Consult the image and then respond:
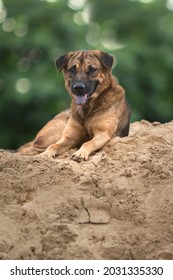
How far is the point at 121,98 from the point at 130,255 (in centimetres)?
377

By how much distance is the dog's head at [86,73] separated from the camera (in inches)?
381

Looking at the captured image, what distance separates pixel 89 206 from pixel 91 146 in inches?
71.7

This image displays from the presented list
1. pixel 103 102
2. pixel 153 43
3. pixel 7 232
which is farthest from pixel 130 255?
pixel 153 43

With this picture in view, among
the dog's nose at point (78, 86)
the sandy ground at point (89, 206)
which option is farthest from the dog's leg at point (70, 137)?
the sandy ground at point (89, 206)

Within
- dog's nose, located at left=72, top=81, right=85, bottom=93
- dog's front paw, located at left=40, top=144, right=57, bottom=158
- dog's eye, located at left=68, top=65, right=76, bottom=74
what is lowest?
dog's front paw, located at left=40, top=144, right=57, bottom=158

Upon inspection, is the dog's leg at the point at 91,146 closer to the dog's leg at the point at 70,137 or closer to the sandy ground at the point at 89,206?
the sandy ground at the point at 89,206

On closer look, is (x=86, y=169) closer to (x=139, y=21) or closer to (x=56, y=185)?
(x=56, y=185)

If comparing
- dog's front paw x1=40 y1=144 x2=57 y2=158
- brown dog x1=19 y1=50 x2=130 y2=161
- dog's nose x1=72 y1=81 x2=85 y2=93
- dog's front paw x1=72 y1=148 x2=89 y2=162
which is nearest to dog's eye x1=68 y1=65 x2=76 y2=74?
brown dog x1=19 y1=50 x2=130 y2=161

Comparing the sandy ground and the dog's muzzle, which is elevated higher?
the dog's muzzle

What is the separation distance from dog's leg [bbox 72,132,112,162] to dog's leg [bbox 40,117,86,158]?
52 centimetres

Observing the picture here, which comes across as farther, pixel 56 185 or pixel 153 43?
pixel 153 43

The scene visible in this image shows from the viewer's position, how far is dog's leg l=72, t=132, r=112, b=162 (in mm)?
8938

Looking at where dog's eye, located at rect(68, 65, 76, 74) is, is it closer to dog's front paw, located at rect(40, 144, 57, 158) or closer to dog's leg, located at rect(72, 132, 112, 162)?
dog's leg, located at rect(72, 132, 112, 162)

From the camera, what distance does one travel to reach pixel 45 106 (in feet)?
62.0
